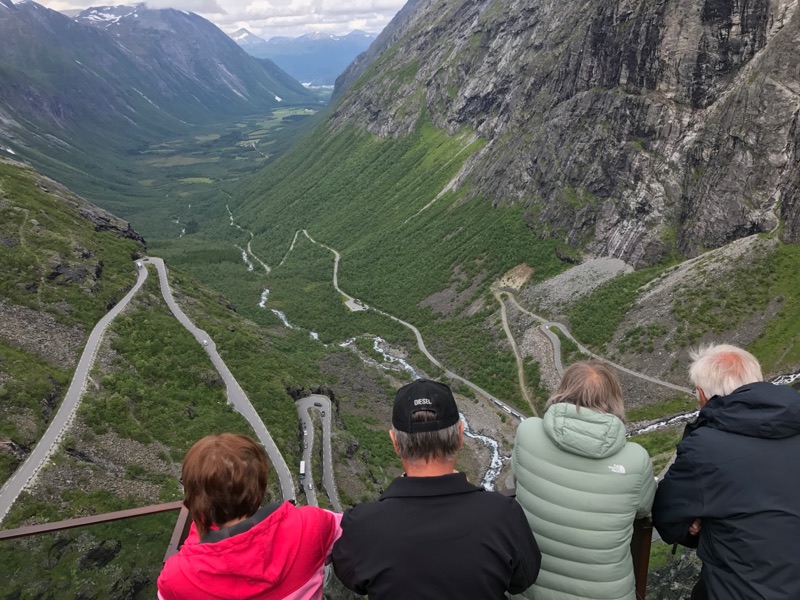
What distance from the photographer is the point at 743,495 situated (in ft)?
19.7

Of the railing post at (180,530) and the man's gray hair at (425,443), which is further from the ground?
the man's gray hair at (425,443)

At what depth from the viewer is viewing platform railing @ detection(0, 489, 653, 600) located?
283 inches

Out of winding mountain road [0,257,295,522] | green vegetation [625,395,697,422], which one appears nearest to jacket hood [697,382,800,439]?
winding mountain road [0,257,295,522]

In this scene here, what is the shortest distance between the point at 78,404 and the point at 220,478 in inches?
1849

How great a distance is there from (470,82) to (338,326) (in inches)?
3671

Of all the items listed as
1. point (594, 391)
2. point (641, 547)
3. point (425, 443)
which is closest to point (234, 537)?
point (425, 443)

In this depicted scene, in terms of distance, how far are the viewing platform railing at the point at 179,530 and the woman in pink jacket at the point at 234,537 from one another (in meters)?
1.72

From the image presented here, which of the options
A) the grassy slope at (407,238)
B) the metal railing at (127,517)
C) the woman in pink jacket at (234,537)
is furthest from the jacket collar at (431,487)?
the grassy slope at (407,238)

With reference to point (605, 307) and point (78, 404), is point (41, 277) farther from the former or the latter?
point (605, 307)

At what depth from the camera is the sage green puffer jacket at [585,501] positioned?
255 inches

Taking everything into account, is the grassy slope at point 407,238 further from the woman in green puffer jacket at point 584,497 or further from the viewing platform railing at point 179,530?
the woman in green puffer jacket at point 584,497

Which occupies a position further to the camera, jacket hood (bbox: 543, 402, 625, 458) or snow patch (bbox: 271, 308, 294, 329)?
snow patch (bbox: 271, 308, 294, 329)

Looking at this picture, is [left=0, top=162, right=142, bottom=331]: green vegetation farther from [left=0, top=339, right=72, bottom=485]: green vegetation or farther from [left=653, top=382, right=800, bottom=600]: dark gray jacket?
[left=653, top=382, right=800, bottom=600]: dark gray jacket

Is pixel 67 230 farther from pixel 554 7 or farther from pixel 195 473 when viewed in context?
pixel 554 7
